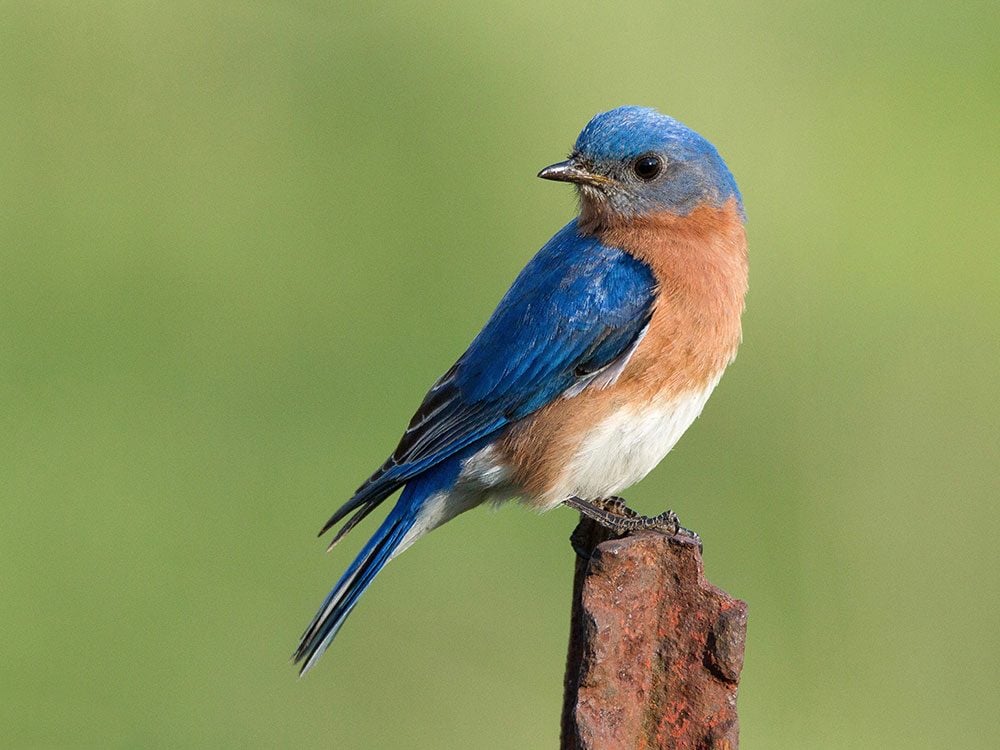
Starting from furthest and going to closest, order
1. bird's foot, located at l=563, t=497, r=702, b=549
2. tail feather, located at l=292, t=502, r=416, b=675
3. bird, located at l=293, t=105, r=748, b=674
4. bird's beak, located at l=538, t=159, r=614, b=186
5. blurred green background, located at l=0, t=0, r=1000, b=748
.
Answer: blurred green background, located at l=0, t=0, r=1000, b=748
bird's beak, located at l=538, t=159, r=614, b=186
bird, located at l=293, t=105, r=748, b=674
tail feather, located at l=292, t=502, r=416, b=675
bird's foot, located at l=563, t=497, r=702, b=549

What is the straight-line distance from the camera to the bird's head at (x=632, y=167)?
19.6 ft

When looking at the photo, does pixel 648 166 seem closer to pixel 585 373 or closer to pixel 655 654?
pixel 585 373

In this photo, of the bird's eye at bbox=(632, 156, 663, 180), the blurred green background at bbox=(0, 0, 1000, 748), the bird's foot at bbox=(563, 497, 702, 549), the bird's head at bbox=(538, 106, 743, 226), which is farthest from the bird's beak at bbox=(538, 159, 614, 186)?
the blurred green background at bbox=(0, 0, 1000, 748)

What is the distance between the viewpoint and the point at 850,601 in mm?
7766

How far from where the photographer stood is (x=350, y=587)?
5297 millimetres

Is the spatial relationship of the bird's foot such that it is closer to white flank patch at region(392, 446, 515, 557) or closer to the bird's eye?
white flank patch at region(392, 446, 515, 557)

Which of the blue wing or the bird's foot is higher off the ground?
the blue wing

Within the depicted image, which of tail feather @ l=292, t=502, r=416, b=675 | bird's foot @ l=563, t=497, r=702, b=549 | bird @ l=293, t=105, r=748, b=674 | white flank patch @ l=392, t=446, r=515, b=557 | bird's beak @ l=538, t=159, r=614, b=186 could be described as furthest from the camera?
bird's beak @ l=538, t=159, r=614, b=186

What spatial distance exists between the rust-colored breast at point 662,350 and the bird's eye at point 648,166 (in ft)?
0.51

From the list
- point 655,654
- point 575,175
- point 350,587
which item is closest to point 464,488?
point 350,587

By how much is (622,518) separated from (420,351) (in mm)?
3669

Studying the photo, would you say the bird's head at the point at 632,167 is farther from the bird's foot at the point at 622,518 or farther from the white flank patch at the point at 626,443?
the bird's foot at the point at 622,518

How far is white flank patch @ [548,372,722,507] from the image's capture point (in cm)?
559

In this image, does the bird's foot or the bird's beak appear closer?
the bird's foot
